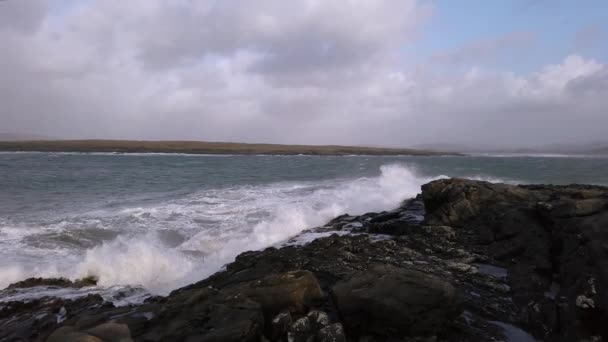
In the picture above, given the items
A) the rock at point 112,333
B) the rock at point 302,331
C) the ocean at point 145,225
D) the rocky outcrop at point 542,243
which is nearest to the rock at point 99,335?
the rock at point 112,333

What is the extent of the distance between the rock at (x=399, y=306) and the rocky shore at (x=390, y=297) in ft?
0.05

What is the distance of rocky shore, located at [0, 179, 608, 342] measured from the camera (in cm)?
506

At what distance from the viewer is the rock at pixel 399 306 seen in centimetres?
518

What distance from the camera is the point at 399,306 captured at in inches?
204

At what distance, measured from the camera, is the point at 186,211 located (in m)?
17.7

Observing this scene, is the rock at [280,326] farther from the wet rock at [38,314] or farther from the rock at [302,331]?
the wet rock at [38,314]

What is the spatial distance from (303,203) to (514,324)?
13.9 metres

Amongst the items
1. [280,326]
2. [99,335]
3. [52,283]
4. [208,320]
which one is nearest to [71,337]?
[99,335]

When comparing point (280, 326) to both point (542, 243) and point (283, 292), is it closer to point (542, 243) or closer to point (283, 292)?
point (283, 292)

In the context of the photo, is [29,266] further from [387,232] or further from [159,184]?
[159,184]

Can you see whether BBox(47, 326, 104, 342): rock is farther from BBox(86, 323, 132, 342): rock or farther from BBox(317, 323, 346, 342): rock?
BBox(317, 323, 346, 342): rock

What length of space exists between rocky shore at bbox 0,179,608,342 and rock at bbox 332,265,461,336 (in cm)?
1

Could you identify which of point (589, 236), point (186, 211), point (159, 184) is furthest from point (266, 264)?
point (159, 184)

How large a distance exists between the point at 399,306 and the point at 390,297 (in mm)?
162
